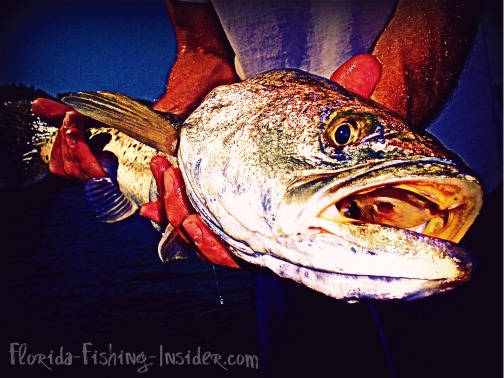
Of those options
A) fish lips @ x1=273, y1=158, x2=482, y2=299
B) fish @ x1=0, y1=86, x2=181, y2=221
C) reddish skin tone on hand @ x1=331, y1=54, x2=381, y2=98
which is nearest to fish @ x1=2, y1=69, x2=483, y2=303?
fish lips @ x1=273, y1=158, x2=482, y2=299

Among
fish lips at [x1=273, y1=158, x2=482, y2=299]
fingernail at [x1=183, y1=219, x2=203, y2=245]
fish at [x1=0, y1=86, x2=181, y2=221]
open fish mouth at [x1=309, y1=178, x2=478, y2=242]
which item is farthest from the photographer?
fish at [x1=0, y1=86, x2=181, y2=221]

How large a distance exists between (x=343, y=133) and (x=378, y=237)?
329mm

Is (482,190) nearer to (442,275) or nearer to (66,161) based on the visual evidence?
(442,275)

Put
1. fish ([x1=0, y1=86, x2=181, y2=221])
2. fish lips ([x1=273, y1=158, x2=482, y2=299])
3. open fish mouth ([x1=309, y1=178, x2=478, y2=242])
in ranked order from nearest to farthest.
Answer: fish lips ([x1=273, y1=158, x2=482, y2=299]) → open fish mouth ([x1=309, y1=178, x2=478, y2=242]) → fish ([x1=0, y1=86, x2=181, y2=221])

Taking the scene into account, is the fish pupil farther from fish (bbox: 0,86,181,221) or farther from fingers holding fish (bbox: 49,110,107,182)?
fingers holding fish (bbox: 49,110,107,182)

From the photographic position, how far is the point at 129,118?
138 cm

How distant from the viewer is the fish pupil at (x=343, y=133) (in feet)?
3.10

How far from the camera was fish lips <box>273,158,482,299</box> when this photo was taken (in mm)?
742

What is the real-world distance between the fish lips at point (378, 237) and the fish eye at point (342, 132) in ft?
0.40

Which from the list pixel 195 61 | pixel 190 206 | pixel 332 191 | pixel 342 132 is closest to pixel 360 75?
pixel 342 132

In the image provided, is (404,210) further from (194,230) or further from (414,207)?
(194,230)

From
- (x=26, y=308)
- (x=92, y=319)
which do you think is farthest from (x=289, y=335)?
(x=26, y=308)

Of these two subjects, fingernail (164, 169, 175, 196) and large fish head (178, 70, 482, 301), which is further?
fingernail (164, 169, 175, 196)

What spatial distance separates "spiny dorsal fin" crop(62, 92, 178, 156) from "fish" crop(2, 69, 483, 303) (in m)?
0.17
